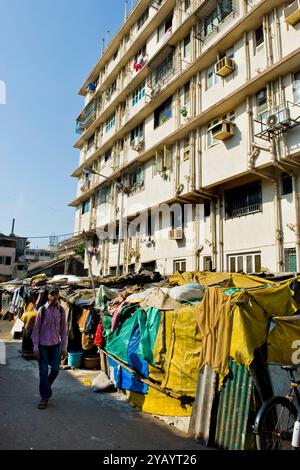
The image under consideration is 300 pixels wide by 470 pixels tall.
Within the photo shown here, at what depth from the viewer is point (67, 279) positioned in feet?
58.9

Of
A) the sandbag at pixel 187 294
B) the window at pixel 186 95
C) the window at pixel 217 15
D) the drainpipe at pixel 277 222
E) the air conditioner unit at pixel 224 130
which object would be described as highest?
the window at pixel 217 15

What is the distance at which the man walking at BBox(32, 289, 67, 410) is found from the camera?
5.97 metres

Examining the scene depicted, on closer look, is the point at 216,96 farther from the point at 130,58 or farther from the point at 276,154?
the point at 130,58

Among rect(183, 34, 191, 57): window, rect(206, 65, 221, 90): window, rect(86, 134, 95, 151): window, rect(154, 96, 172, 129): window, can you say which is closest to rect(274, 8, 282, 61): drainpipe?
rect(206, 65, 221, 90): window

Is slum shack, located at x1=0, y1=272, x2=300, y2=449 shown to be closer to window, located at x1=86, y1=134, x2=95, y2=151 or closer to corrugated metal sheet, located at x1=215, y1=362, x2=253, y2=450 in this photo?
corrugated metal sheet, located at x1=215, y1=362, x2=253, y2=450

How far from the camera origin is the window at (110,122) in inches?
1025

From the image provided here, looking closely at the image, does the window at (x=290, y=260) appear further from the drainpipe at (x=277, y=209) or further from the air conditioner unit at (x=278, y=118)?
the air conditioner unit at (x=278, y=118)

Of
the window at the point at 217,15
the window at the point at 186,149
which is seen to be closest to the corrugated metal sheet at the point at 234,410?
the window at the point at 186,149

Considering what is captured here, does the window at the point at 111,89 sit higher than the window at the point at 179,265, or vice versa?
the window at the point at 111,89

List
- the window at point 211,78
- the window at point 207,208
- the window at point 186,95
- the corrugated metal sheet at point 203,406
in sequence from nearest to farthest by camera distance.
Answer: the corrugated metal sheet at point 203,406
the window at point 211,78
the window at point 207,208
the window at point 186,95

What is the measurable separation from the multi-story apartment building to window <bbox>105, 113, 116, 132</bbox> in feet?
1.01

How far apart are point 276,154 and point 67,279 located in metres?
12.2

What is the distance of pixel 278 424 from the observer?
4.05 meters

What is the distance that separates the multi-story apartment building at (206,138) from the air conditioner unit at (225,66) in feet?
0.15
